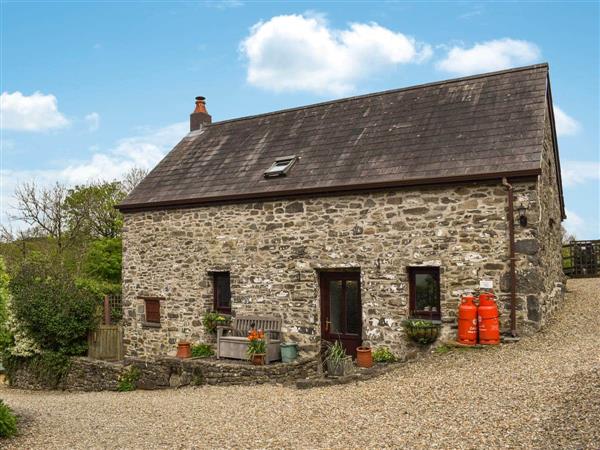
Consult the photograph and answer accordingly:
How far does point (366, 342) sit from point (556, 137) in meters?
8.38

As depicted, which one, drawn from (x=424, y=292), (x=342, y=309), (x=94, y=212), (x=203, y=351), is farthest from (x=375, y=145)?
(x=94, y=212)

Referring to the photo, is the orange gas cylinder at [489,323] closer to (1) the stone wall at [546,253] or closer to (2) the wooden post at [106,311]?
(1) the stone wall at [546,253]

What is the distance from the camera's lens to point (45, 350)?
53.7 ft

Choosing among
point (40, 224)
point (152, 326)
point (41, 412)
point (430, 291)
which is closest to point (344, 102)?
point (430, 291)

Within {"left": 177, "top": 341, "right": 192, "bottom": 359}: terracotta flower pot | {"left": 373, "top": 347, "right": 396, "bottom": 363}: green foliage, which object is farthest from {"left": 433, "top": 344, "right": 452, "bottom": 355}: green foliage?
{"left": 177, "top": 341, "right": 192, "bottom": 359}: terracotta flower pot

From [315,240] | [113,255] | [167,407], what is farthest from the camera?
[113,255]

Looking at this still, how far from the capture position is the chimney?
18.8m

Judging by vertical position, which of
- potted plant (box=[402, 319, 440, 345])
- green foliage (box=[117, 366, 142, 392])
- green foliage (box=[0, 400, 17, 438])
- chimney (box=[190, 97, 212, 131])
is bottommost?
green foliage (box=[117, 366, 142, 392])

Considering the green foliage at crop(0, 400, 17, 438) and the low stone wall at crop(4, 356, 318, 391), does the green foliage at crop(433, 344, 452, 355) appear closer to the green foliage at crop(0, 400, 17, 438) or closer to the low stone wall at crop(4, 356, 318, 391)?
the low stone wall at crop(4, 356, 318, 391)

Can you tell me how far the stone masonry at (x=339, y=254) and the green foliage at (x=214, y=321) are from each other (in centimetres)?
31

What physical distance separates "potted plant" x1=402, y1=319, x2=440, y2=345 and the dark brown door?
58.3 inches

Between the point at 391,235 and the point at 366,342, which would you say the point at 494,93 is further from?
the point at 366,342

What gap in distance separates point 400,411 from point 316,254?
17.9 feet

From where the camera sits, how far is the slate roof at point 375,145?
1168 cm
